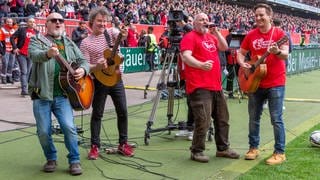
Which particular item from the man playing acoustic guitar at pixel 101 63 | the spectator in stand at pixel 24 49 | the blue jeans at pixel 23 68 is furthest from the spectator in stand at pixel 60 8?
the man playing acoustic guitar at pixel 101 63

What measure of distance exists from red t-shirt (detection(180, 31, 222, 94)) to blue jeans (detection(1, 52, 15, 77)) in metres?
9.12

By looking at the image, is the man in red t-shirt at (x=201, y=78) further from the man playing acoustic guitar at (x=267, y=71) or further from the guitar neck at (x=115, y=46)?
the guitar neck at (x=115, y=46)

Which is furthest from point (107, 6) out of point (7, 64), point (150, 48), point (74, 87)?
point (74, 87)

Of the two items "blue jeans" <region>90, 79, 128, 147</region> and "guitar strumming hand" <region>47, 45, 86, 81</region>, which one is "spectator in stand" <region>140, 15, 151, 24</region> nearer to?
"blue jeans" <region>90, 79, 128, 147</region>

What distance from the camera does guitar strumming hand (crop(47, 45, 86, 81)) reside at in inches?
206

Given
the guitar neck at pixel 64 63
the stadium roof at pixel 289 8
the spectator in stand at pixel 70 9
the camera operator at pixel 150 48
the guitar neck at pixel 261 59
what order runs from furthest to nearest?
the stadium roof at pixel 289 8 → the camera operator at pixel 150 48 → the spectator in stand at pixel 70 9 → the guitar neck at pixel 261 59 → the guitar neck at pixel 64 63

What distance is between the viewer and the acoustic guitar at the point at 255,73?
6127mm

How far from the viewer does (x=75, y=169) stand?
5.68m

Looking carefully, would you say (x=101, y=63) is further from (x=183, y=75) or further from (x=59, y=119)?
(x=183, y=75)

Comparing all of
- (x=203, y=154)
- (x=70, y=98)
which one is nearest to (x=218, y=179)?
(x=203, y=154)

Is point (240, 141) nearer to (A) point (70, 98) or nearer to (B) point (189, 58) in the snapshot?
(B) point (189, 58)

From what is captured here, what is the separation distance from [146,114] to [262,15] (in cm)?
441

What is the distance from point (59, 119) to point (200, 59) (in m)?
1.90

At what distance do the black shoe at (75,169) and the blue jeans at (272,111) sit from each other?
231 cm
